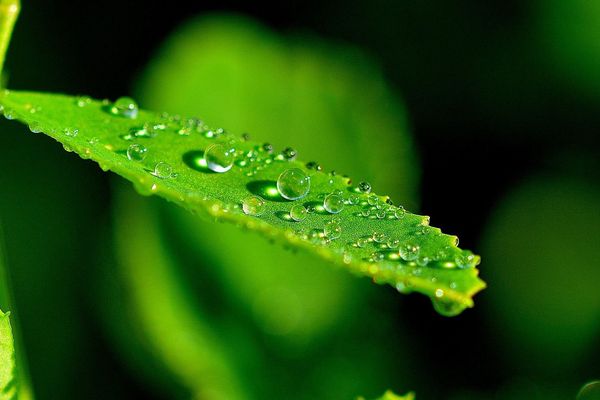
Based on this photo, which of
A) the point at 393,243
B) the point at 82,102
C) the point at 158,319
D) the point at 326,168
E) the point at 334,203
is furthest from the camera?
the point at 326,168

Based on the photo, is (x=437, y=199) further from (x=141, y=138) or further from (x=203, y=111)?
(x=141, y=138)

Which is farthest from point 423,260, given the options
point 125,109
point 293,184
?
point 125,109

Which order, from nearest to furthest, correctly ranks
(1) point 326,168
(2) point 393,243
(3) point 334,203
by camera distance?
1. (2) point 393,243
2. (3) point 334,203
3. (1) point 326,168

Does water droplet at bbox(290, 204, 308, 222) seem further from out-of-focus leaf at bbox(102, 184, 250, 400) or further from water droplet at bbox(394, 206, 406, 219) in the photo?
out-of-focus leaf at bbox(102, 184, 250, 400)

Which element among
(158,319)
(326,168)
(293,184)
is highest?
(293,184)

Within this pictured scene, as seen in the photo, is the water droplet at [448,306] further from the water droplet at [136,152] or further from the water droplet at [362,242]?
the water droplet at [136,152]

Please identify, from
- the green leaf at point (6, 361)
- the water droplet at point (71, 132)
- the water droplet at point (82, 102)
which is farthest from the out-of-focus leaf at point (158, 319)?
the green leaf at point (6, 361)

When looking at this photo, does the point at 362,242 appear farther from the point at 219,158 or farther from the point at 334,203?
the point at 219,158

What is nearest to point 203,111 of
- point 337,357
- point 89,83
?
point 89,83
